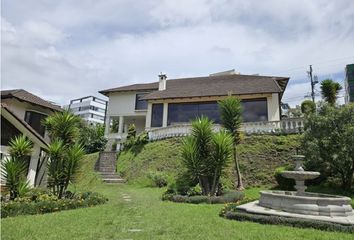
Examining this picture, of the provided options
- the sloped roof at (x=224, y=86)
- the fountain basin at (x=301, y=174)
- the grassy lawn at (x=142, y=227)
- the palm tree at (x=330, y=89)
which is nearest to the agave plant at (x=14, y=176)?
the grassy lawn at (x=142, y=227)

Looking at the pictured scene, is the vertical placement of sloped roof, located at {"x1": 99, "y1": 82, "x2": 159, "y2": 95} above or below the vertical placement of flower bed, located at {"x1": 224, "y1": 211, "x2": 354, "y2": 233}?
above

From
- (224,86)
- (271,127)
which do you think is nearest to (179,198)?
(271,127)

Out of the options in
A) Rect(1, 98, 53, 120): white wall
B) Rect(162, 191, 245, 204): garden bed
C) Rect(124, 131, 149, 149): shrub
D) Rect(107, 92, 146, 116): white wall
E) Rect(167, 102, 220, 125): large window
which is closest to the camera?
Rect(162, 191, 245, 204): garden bed

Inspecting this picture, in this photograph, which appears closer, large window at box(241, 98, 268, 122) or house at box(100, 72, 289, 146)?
large window at box(241, 98, 268, 122)

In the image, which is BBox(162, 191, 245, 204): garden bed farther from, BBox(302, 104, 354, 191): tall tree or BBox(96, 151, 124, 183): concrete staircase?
BBox(96, 151, 124, 183): concrete staircase

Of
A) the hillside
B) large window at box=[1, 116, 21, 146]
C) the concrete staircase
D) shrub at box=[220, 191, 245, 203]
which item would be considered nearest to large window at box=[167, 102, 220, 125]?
the hillside

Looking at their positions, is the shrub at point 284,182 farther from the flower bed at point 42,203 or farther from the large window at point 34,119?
the large window at point 34,119

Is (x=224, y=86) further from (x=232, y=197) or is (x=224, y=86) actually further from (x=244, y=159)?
(x=232, y=197)

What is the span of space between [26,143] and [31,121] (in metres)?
Result: 11.5

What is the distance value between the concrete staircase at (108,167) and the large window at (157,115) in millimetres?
5347

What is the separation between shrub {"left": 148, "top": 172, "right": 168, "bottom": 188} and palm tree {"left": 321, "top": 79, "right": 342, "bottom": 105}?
39.8 ft

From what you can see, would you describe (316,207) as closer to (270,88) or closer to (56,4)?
(56,4)

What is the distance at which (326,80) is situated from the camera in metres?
19.0

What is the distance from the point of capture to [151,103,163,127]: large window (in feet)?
91.8
